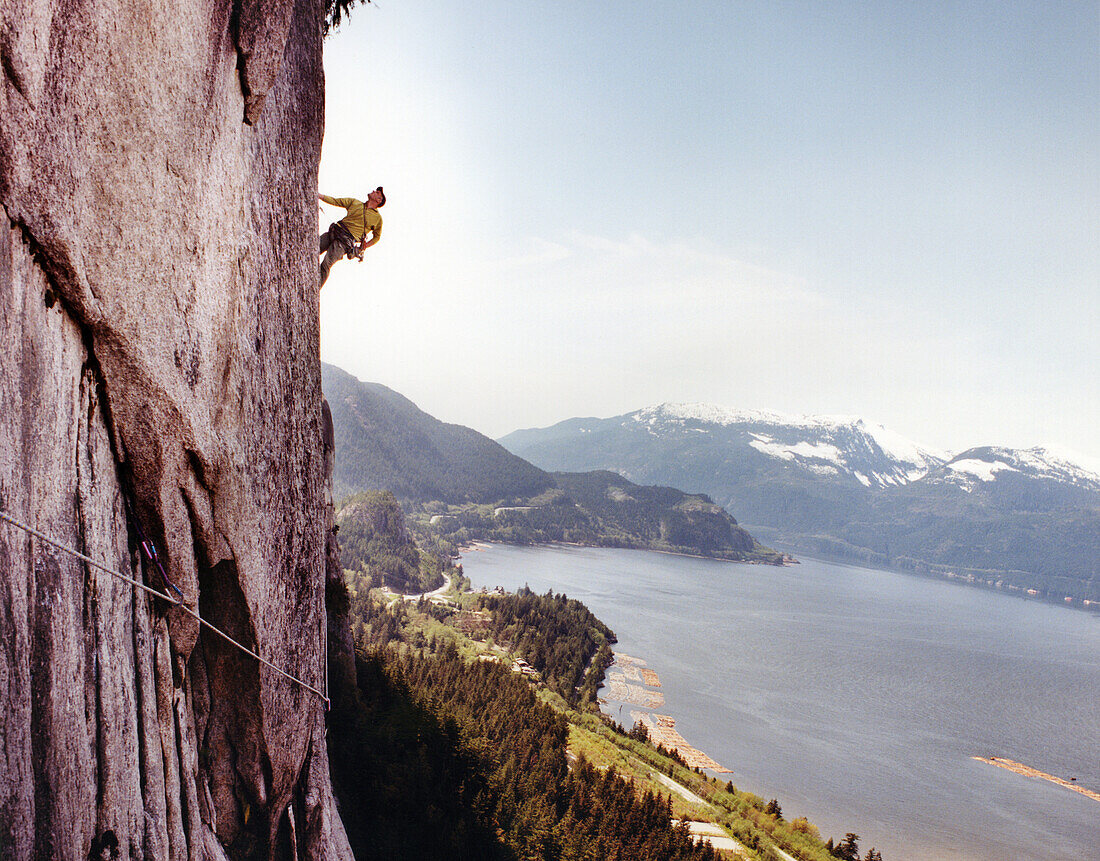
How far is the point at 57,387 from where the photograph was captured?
10.9 ft

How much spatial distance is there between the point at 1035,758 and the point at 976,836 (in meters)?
21.1

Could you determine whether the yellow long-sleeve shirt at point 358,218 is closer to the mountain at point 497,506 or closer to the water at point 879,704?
the water at point 879,704

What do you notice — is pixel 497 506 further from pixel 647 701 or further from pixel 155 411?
pixel 155 411

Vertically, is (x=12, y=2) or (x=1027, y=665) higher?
(x=12, y=2)

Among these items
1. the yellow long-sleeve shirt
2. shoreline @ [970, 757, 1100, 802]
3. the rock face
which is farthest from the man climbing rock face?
shoreline @ [970, 757, 1100, 802]

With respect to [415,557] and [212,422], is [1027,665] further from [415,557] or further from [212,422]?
[212,422]

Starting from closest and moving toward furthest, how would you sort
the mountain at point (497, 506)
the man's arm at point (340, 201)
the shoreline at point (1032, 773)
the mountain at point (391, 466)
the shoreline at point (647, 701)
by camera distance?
the man's arm at point (340, 201)
the shoreline at point (647, 701)
the shoreline at point (1032, 773)
the mountain at point (497, 506)
the mountain at point (391, 466)

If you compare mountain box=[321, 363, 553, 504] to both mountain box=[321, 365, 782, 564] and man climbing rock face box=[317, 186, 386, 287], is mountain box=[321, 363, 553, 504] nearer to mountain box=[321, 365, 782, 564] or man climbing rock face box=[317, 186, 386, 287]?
mountain box=[321, 365, 782, 564]

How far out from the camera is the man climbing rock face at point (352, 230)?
7.16 metres

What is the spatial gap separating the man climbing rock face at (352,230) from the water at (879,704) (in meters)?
42.2

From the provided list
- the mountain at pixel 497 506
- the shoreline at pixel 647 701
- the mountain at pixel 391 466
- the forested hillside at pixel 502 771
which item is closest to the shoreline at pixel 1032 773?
the shoreline at pixel 647 701

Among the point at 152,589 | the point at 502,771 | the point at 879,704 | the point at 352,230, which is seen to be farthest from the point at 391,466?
the point at 152,589

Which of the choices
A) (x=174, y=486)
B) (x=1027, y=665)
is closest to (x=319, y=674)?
(x=174, y=486)

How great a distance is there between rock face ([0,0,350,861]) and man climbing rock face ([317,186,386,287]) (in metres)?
0.77
